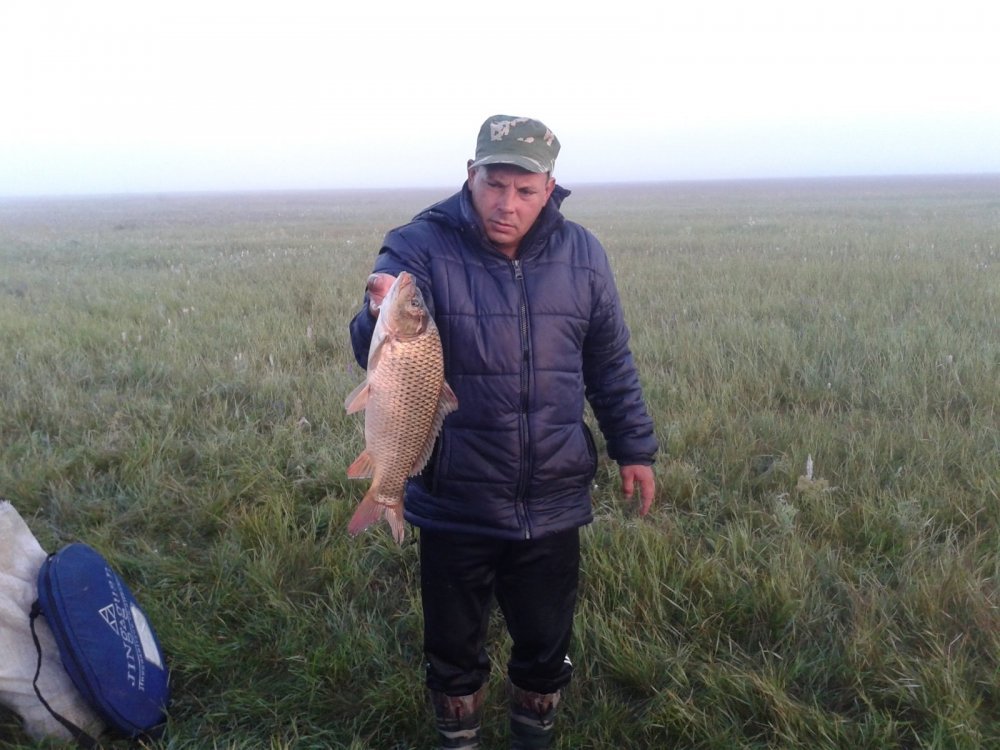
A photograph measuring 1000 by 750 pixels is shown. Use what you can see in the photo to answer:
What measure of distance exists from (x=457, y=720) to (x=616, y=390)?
1177 mm

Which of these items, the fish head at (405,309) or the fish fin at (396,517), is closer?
the fish head at (405,309)

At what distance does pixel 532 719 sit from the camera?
8.20 feet


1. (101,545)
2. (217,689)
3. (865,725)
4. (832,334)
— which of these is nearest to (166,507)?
(101,545)

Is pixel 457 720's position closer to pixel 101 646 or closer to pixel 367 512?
pixel 367 512

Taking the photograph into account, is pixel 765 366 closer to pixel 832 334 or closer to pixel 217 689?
pixel 832 334

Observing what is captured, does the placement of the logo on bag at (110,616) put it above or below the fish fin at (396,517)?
below

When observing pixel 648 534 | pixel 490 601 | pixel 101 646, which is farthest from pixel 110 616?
pixel 648 534

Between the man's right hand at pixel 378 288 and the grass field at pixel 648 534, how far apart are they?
57.8 inches

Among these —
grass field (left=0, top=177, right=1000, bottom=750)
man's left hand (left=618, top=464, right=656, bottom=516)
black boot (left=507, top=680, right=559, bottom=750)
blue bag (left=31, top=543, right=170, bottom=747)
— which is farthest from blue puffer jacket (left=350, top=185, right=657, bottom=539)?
blue bag (left=31, top=543, right=170, bottom=747)

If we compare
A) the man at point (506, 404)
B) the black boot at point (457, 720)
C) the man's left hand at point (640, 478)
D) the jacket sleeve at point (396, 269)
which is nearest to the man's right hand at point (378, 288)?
the man at point (506, 404)

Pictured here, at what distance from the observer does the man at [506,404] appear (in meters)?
2.18

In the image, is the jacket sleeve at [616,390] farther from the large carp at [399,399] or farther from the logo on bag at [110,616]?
the logo on bag at [110,616]

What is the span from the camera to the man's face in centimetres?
217

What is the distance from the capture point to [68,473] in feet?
13.9
